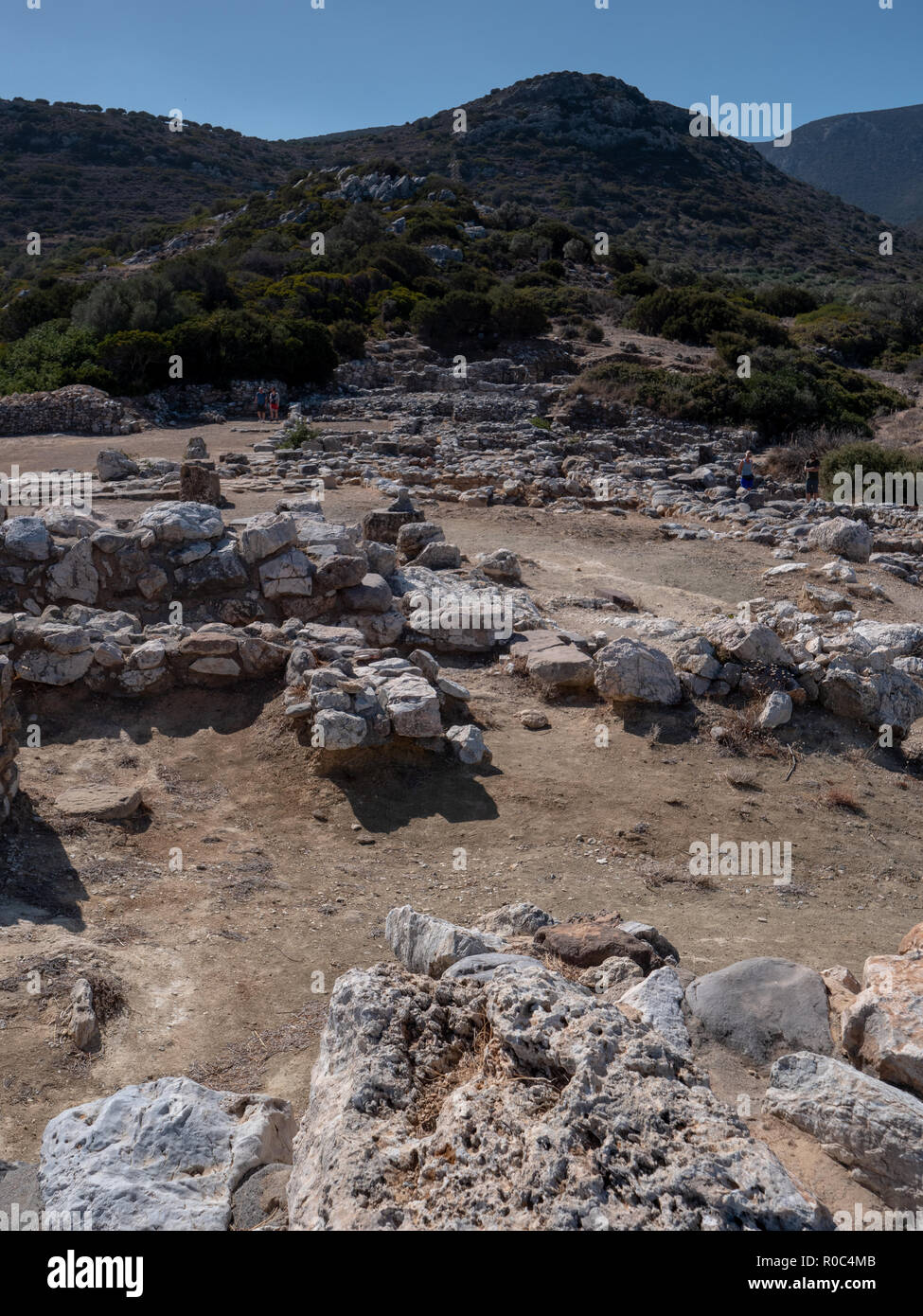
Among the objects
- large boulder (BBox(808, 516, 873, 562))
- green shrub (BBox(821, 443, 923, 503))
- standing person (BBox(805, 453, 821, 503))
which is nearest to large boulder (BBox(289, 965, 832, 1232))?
large boulder (BBox(808, 516, 873, 562))

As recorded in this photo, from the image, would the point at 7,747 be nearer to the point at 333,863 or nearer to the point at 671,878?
the point at 333,863

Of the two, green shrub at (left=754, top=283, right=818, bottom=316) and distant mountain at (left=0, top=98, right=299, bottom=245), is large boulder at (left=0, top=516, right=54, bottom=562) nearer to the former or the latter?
green shrub at (left=754, top=283, right=818, bottom=316)

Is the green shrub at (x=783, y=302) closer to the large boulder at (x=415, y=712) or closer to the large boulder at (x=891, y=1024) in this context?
the large boulder at (x=415, y=712)

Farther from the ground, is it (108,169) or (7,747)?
(108,169)

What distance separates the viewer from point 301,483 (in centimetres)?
1625

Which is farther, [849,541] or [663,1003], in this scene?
[849,541]

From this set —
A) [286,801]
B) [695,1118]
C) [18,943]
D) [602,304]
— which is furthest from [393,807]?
[602,304]

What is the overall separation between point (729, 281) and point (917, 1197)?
48.1m

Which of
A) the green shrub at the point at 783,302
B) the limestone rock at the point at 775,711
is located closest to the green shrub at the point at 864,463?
the limestone rock at the point at 775,711

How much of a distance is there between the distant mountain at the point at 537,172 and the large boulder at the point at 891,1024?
57.4 metres

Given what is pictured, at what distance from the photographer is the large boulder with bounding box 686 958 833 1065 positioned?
10.5ft

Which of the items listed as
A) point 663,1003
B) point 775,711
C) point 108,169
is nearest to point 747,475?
point 775,711

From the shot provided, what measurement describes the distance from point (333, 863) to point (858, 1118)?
3.73 metres

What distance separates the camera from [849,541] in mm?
13797
